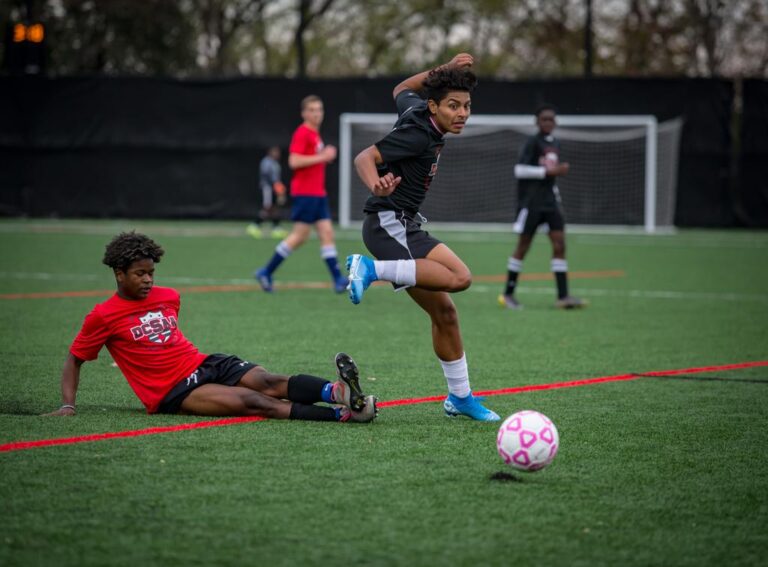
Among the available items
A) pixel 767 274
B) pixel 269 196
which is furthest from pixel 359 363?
pixel 269 196

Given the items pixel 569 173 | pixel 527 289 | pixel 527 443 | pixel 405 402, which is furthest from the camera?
pixel 569 173

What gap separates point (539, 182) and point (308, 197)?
3015 mm

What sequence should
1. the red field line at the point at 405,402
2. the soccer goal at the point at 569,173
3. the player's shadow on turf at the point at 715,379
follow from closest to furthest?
the red field line at the point at 405,402, the player's shadow on turf at the point at 715,379, the soccer goal at the point at 569,173

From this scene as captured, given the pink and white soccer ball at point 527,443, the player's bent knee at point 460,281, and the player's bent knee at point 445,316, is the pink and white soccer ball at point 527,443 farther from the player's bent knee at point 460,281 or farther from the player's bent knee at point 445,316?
the player's bent knee at point 445,316

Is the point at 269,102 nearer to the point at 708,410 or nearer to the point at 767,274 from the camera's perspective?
the point at 767,274

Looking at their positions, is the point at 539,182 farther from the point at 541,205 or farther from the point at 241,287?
the point at 241,287

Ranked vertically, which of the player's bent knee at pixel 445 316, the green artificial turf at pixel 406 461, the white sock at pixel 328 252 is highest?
the white sock at pixel 328 252

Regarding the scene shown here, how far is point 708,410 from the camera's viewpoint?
273 inches

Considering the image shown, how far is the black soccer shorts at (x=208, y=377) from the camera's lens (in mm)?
6285

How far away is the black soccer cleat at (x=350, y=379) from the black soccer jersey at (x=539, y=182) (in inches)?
276

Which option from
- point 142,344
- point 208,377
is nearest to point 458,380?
point 208,377

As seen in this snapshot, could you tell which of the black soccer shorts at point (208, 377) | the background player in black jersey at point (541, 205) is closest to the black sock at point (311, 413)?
the black soccer shorts at point (208, 377)

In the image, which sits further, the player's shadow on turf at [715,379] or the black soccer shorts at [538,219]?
the black soccer shorts at [538,219]

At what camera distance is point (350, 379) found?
20.0 ft
